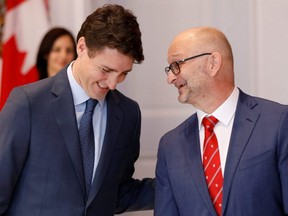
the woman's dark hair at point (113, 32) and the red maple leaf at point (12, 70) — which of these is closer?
the woman's dark hair at point (113, 32)

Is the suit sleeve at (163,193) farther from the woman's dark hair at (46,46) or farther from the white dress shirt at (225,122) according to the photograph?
the woman's dark hair at (46,46)

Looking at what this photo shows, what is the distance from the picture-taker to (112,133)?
203cm

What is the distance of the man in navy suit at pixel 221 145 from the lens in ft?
6.00

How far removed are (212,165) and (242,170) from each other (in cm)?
11

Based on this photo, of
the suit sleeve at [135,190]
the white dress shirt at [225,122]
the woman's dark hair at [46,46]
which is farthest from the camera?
the woman's dark hair at [46,46]

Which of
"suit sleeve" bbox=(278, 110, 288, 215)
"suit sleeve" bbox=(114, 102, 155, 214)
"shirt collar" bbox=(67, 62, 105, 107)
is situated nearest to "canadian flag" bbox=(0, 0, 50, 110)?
"suit sleeve" bbox=(114, 102, 155, 214)

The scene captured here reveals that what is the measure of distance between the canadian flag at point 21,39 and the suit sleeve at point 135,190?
4.00ft

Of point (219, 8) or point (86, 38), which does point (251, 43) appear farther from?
point (86, 38)

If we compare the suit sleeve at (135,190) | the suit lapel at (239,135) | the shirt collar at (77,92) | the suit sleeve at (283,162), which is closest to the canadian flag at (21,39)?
the suit sleeve at (135,190)

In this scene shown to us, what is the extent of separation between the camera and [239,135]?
6.24ft

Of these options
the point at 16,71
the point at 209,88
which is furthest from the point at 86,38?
the point at 16,71

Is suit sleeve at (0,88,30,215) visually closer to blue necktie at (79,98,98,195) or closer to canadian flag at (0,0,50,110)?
blue necktie at (79,98,98,195)

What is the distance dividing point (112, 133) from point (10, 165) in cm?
37

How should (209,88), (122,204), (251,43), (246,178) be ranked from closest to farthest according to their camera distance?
(246,178)
(209,88)
(122,204)
(251,43)
